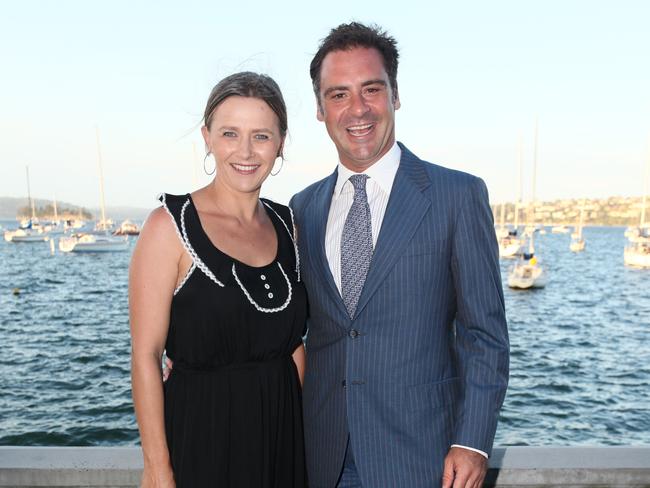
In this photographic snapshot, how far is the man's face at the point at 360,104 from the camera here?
7.24 ft

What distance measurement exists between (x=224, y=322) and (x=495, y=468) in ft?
4.90

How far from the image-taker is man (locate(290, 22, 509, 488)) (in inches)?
77.1

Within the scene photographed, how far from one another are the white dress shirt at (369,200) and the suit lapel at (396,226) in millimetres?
63

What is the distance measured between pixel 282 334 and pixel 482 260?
2.51 ft

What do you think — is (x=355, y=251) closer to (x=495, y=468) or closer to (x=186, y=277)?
(x=186, y=277)

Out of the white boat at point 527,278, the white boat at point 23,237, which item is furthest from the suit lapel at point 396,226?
the white boat at point 23,237

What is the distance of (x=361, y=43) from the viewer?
222cm

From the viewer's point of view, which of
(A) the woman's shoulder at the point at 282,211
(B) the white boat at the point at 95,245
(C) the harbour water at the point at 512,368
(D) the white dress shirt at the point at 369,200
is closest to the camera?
(D) the white dress shirt at the point at 369,200

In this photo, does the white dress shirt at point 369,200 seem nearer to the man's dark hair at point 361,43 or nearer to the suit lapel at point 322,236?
the suit lapel at point 322,236

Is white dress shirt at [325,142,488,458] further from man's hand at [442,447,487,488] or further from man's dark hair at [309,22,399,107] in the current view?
man's hand at [442,447,487,488]

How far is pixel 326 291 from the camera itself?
212 cm

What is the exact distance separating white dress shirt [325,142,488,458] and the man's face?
43 mm

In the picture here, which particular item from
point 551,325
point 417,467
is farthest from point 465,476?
point 551,325

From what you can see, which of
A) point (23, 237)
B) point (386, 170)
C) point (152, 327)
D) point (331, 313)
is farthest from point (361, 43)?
point (23, 237)
